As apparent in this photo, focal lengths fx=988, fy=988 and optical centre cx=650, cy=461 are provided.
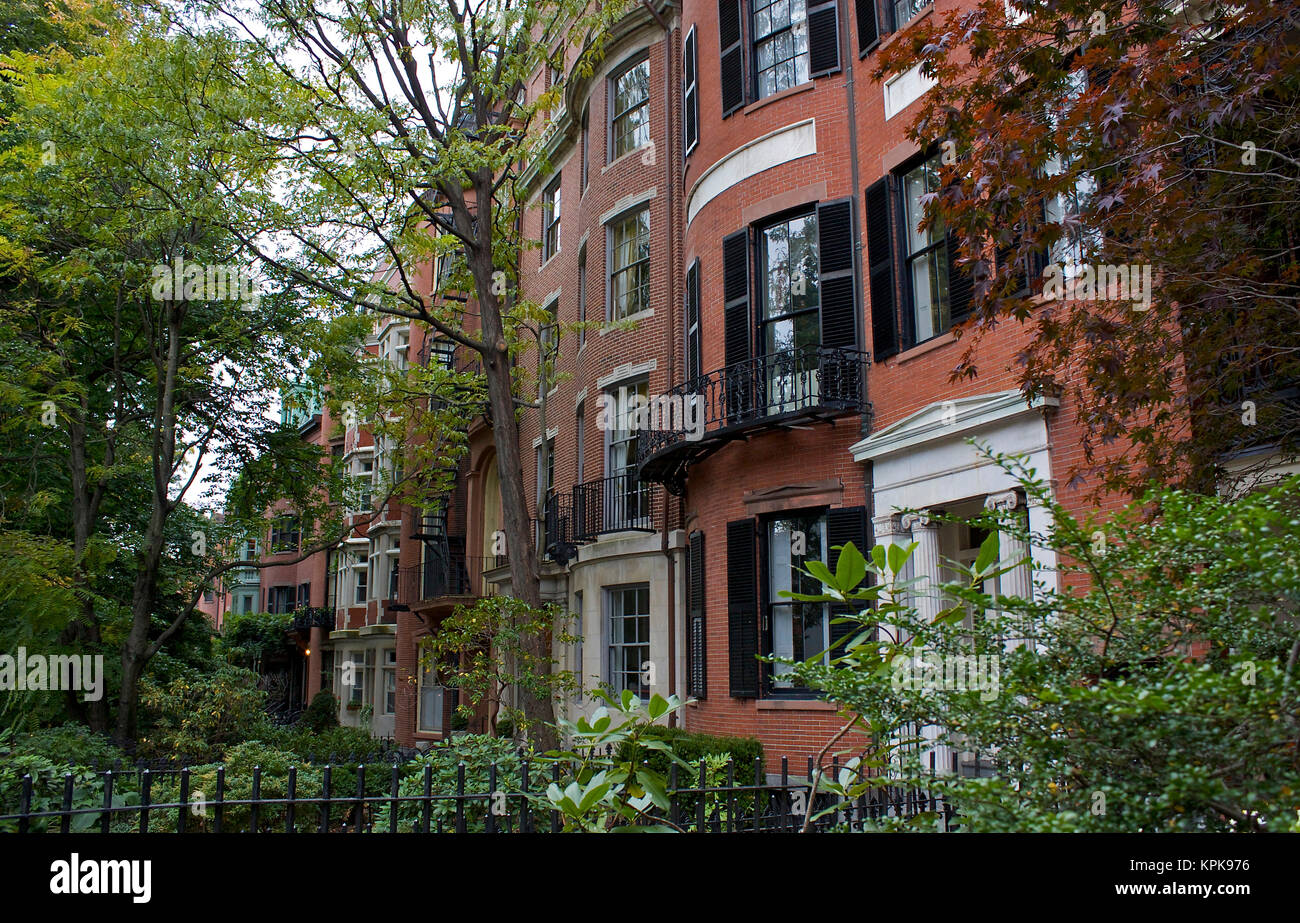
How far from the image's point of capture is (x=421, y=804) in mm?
7676

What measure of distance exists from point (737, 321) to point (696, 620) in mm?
4715

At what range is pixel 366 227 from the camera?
12617 millimetres

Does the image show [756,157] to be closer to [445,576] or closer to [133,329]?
[133,329]

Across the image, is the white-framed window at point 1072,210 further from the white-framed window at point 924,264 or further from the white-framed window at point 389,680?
the white-framed window at point 389,680

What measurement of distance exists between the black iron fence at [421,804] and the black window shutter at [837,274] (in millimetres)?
6180

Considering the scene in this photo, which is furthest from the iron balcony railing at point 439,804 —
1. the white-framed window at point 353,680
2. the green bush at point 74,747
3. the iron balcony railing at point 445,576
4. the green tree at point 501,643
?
the white-framed window at point 353,680

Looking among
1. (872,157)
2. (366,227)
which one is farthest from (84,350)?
(872,157)

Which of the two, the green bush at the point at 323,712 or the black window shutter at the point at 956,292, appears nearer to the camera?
the black window shutter at the point at 956,292

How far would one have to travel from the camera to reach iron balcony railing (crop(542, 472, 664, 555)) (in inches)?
693

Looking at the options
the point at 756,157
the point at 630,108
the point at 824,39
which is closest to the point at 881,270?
the point at 756,157

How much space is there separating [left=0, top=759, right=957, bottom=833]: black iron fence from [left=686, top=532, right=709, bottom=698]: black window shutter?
14.4ft

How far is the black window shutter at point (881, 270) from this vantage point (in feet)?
41.0

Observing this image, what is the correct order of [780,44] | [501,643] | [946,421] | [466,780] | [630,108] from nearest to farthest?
[466,780] < [946,421] < [501,643] < [780,44] < [630,108]

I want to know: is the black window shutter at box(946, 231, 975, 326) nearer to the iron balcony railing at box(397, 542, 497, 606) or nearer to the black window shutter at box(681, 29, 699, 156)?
the black window shutter at box(681, 29, 699, 156)
